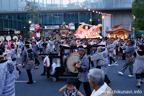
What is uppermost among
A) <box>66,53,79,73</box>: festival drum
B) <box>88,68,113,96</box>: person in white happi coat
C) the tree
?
the tree

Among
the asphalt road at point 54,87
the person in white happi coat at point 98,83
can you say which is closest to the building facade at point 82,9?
the asphalt road at point 54,87

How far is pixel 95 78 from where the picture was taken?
7.85 ft

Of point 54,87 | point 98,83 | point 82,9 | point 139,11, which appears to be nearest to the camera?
point 98,83

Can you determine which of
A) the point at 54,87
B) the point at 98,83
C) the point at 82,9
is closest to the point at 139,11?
the point at 82,9

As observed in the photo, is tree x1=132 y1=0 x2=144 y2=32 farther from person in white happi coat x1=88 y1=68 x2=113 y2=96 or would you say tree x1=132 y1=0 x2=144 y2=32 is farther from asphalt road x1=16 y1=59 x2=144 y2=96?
person in white happi coat x1=88 y1=68 x2=113 y2=96

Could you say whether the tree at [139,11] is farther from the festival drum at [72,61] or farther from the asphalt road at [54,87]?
the festival drum at [72,61]

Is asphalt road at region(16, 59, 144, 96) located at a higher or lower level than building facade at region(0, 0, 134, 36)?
lower

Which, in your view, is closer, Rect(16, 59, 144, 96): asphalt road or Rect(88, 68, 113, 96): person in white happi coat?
Rect(88, 68, 113, 96): person in white happi coat

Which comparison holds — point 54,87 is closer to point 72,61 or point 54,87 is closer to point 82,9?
point 72,61

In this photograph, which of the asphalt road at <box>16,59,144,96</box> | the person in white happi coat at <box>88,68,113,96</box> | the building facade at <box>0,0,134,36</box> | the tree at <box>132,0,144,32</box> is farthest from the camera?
the building facade at <box>0,0,134,36</box>

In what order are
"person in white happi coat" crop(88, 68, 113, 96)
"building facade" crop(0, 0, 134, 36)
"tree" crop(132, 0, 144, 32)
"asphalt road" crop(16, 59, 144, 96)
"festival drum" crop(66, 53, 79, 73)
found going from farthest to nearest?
"building facade" crop(0, 0, 134, 36) → "tree" crop(132, 0, 144, 32) → "festival drum" crop(66, 53, 79, 73) → "asphalt road" crop(16, 59, 144, 96) → "person in white happi coat" crop(88, 68, 113, 96)

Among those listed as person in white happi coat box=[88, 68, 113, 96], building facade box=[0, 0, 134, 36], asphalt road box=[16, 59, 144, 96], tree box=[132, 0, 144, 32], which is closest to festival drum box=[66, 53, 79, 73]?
asphalt road box=[16, 59, 144, 96]

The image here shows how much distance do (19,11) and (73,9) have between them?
→ 1150 centimetres

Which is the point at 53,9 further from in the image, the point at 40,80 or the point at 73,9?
the point at 40,80
